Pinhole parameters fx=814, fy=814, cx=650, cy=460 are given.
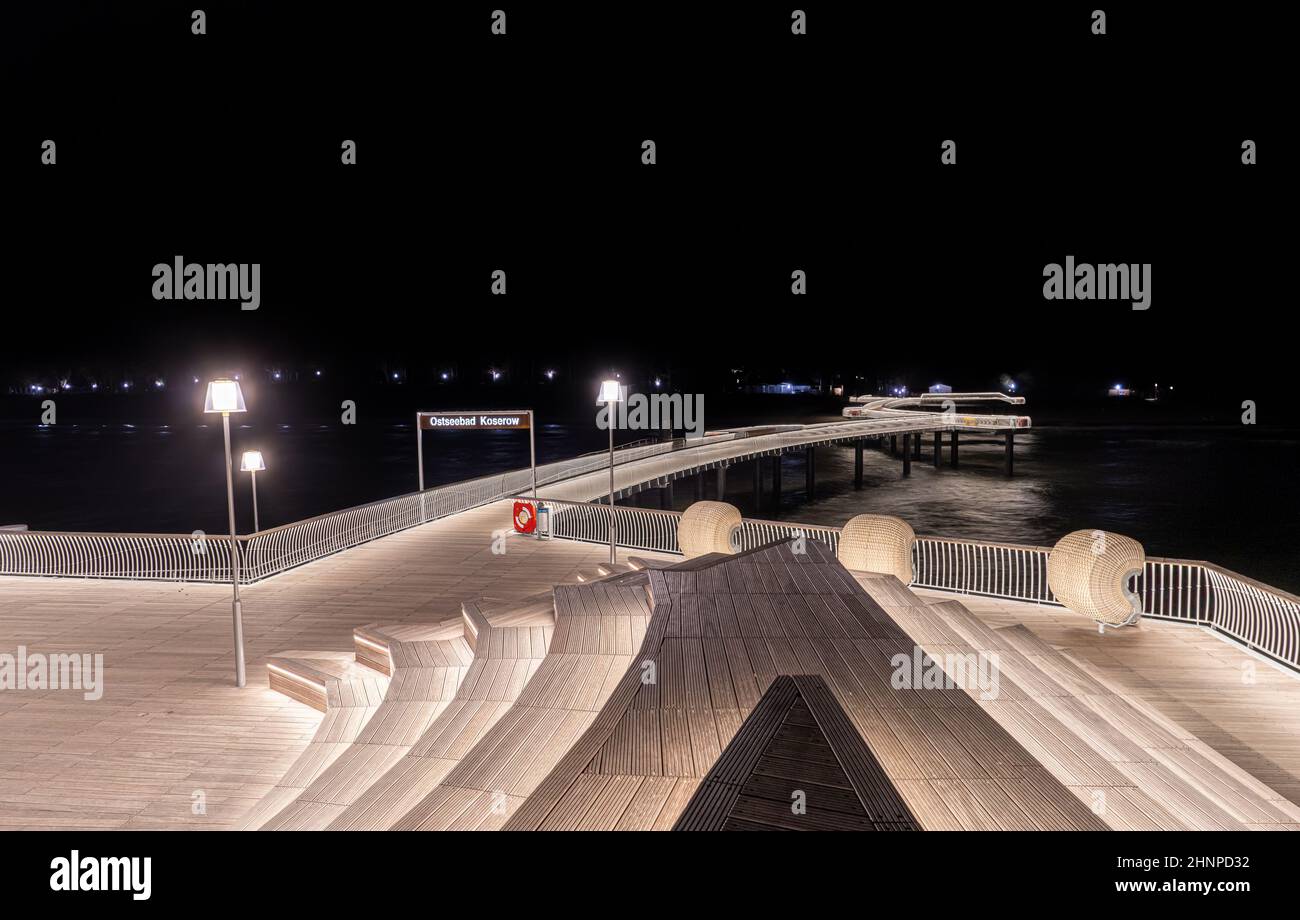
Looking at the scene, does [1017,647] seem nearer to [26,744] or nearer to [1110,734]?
[1110,734]

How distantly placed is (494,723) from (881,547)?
834cm

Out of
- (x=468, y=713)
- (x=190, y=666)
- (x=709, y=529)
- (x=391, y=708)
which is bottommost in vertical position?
(x=190, y=666)

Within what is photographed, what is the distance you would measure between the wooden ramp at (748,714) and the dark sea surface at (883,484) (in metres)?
31.8

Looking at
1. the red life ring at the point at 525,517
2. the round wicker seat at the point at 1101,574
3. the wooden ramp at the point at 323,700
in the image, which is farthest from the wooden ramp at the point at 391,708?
the round wicker seat at the point at 1101,574

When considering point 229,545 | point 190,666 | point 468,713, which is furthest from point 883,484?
point 468,713

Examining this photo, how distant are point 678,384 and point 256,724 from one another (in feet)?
450

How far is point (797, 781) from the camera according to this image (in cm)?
480

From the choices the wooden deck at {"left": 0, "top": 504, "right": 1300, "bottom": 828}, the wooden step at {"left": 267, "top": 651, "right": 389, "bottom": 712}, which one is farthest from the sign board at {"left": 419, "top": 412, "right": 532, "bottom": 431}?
the wooden step at {"left": 267, "top": 651, "right": 389, "bottom": 712}

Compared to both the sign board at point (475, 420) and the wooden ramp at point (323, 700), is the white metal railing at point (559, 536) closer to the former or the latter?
the wooden ramp at point (323, 700)

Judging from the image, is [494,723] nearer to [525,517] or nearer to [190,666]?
[190,666]

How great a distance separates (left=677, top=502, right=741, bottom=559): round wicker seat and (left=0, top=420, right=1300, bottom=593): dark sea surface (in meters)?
26.8

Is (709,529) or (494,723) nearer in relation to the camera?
(494,723)

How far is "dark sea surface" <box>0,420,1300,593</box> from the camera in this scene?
137 ft
